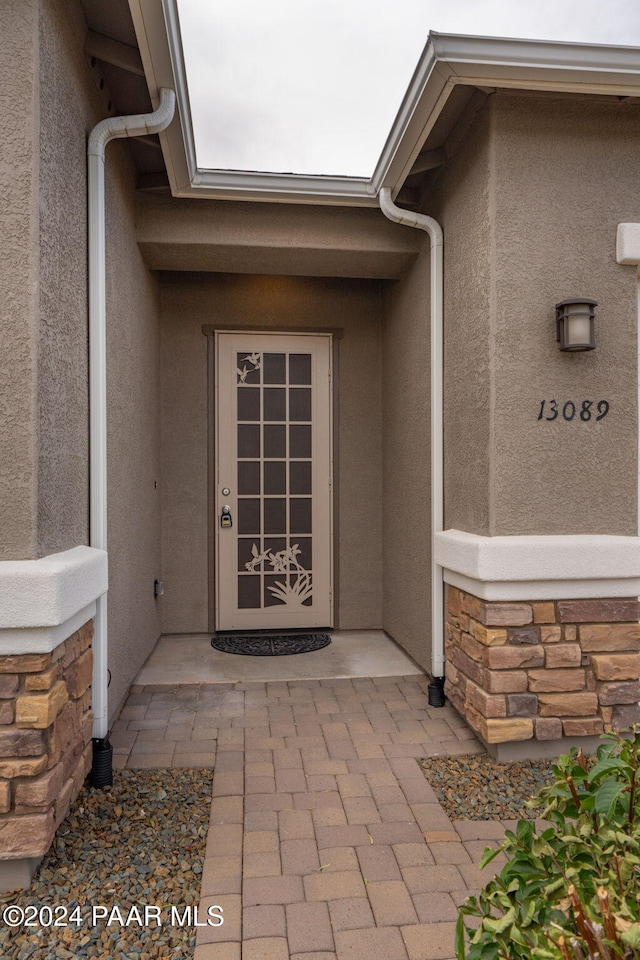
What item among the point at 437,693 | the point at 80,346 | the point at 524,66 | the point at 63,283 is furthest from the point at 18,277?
the point at 437,693

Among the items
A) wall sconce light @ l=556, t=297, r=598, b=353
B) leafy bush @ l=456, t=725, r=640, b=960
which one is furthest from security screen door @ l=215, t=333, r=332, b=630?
leafy bush @ l=456, t=725, r=640, b=960

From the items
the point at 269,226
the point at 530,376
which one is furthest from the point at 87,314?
the point at 530,376

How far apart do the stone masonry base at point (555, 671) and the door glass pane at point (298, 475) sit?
7.44 ft

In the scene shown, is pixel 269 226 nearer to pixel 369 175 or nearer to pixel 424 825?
pixel 369 175

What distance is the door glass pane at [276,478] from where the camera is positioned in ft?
15.8

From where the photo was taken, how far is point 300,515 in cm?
486

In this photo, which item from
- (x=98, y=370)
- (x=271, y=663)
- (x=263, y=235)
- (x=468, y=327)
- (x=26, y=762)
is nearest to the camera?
(x=26, y=762)

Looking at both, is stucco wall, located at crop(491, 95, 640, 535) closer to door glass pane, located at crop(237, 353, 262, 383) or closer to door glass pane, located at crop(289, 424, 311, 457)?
door glass pane, located at crop(289, 424, 311, 457)

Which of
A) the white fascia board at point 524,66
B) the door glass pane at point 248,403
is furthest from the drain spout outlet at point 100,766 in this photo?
the white fascia board at point 524,66

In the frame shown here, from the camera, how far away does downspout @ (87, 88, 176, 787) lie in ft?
8.57

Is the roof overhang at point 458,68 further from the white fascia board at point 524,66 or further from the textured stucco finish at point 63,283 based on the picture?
the textured stucco finish at point 63,283

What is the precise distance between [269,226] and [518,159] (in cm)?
159

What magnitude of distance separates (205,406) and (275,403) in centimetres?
54

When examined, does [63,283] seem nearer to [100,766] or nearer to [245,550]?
[100,766]
